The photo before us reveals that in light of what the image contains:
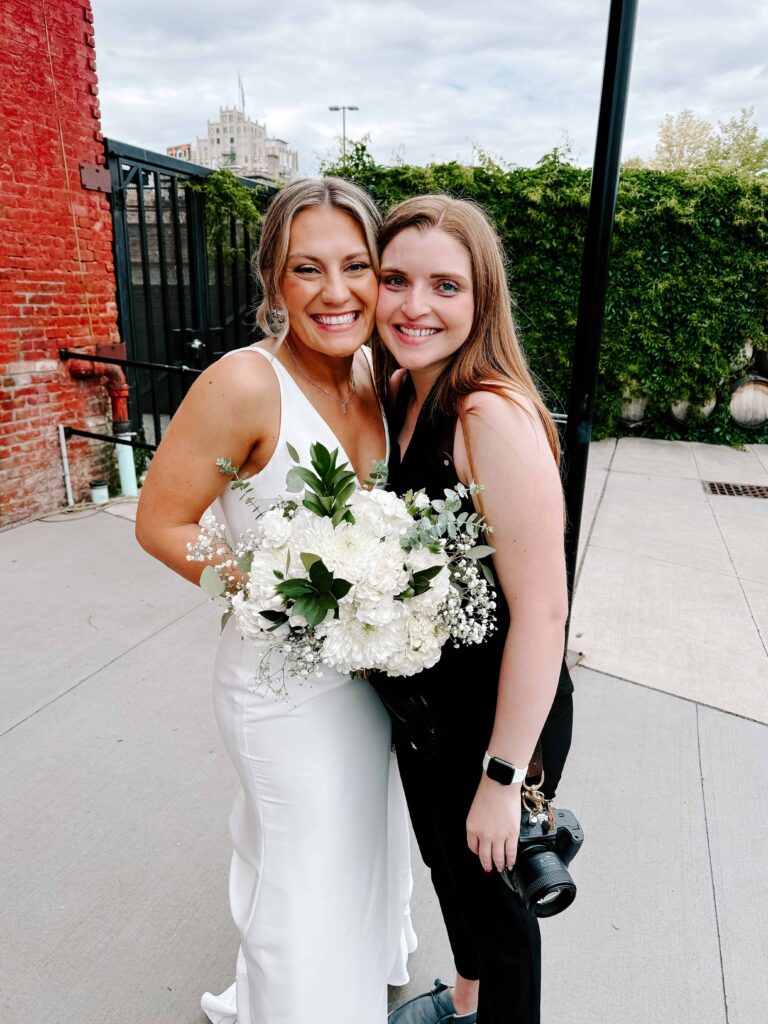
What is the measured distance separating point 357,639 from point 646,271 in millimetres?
8387

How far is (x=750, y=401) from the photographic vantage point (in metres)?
8.40

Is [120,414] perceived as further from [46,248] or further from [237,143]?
[237,143]

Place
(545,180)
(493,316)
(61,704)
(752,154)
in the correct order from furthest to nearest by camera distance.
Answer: (752,154), (545,180), (61,704), (493,316)

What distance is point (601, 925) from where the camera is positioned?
206 centimetres

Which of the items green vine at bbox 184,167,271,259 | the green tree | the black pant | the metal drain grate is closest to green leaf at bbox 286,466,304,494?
the black pant

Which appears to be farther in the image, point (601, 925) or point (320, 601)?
point (601, 925)

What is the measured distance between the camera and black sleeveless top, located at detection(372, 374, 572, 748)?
136 cm

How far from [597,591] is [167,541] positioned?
11.6ft

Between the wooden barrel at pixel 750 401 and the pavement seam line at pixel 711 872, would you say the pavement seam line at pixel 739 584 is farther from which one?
the wooden barrel at pixel 750 401

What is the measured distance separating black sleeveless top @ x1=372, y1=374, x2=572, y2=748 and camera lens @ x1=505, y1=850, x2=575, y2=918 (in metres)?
0.26

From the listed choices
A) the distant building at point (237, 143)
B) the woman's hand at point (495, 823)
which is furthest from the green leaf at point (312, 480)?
the distant building at point (237, 143)

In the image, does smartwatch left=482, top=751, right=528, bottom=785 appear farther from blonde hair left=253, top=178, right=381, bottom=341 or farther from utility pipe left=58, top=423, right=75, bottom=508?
utility pipe left=58, top=423, right=75, bottom=508

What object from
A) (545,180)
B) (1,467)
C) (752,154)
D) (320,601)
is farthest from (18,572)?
(752,154)

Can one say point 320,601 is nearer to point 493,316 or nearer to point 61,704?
point 493,316
